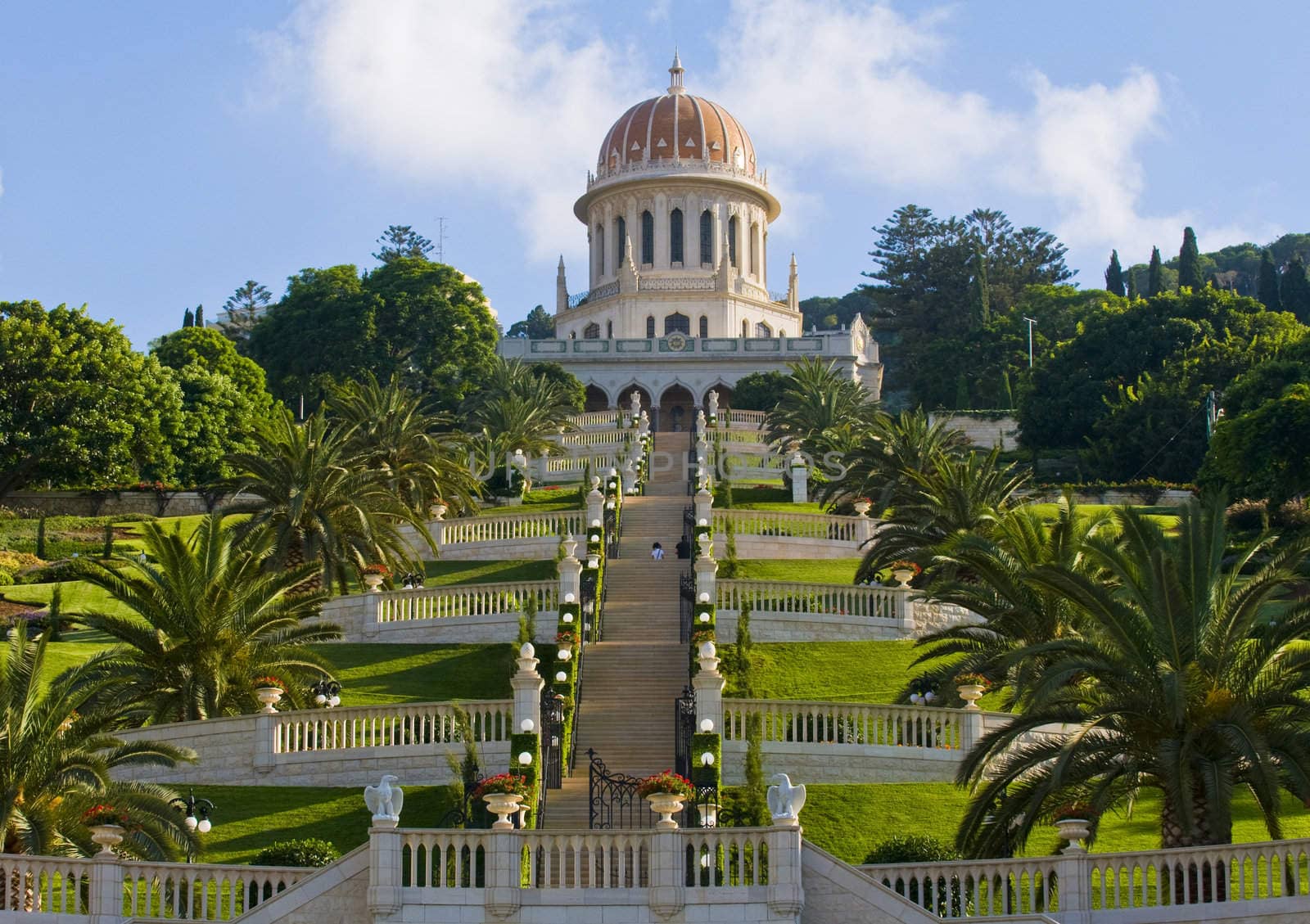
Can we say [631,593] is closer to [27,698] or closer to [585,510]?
[585,510]

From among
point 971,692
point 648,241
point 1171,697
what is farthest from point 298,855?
point 648,241

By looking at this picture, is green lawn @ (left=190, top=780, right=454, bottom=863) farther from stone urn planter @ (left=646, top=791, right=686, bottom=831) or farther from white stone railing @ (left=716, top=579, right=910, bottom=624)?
white stone railing @ (left=716, top=579, right=910, bottom=624)

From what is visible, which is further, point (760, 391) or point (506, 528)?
point (760, 391)

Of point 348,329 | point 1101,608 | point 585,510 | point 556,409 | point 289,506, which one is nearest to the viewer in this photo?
point 1101,608

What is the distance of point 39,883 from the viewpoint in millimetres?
21219

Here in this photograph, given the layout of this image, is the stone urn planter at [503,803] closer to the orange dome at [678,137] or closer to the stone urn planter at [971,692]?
the stone urn planter at [971,692]

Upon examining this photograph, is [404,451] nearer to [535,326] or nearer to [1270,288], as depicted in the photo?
[1270,288]

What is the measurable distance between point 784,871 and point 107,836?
7.94 metres

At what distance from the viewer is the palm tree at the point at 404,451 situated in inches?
1843

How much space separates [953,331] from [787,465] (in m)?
52.5

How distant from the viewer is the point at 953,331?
110 m

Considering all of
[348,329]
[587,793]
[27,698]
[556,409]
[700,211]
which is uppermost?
[700,211]

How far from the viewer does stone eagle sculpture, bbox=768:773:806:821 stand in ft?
68.4

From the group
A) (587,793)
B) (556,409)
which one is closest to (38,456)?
(556,409)
